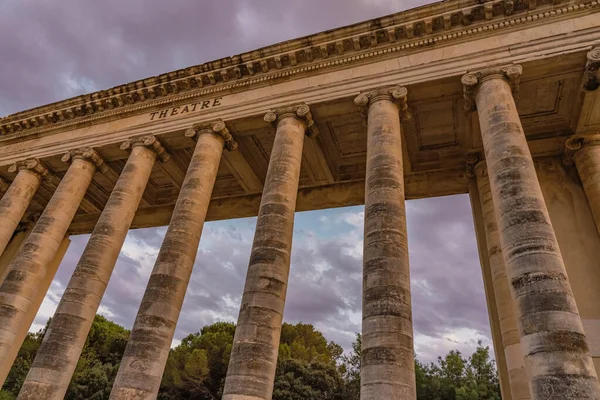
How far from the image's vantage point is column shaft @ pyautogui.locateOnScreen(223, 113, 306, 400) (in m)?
12.9

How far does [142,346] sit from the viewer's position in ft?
49.0

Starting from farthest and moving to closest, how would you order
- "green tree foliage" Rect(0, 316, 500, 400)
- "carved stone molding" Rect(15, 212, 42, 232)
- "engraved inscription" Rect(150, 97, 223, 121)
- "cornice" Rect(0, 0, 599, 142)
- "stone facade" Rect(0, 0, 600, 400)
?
1. "green tree foliage" Rect(0, 316, 500, 400)
2. "carved stone molding" Rect(15, 212, 42, 232)
3. "engraved inscription" Rect(150, 97, 223, 121)
4. "cornice" Rect(0, 0, 599, 142)
5. "stone facade" Rect(0, 0, 600, 400)

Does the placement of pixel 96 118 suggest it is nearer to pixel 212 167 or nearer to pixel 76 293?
pixel 212 167

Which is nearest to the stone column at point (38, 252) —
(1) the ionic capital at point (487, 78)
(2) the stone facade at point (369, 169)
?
(2) the stone facade at point (369, 169)

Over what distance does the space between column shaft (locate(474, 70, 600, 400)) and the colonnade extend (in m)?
0.04

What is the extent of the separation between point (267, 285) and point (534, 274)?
29.4 ft

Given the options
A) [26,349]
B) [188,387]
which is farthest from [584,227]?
[26,349]

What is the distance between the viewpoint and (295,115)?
20.3 meters

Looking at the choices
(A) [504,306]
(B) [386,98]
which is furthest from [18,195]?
(A) [504,306]

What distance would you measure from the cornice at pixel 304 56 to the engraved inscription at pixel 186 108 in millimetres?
537

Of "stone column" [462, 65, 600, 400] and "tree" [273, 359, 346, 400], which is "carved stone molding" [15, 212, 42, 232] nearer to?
"stone column" [462, 65, 600, 400]

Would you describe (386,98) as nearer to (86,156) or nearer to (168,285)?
(168,285)

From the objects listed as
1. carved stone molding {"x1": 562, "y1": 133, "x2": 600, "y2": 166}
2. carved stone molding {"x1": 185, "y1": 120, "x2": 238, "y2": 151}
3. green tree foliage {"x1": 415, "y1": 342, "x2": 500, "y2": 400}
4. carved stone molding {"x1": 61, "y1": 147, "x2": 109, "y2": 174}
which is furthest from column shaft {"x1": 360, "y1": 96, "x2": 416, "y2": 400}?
green tree foliage {"x1": 415, "y1": 342, "x2": 500, "y2": 400}

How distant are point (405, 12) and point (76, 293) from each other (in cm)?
2093
